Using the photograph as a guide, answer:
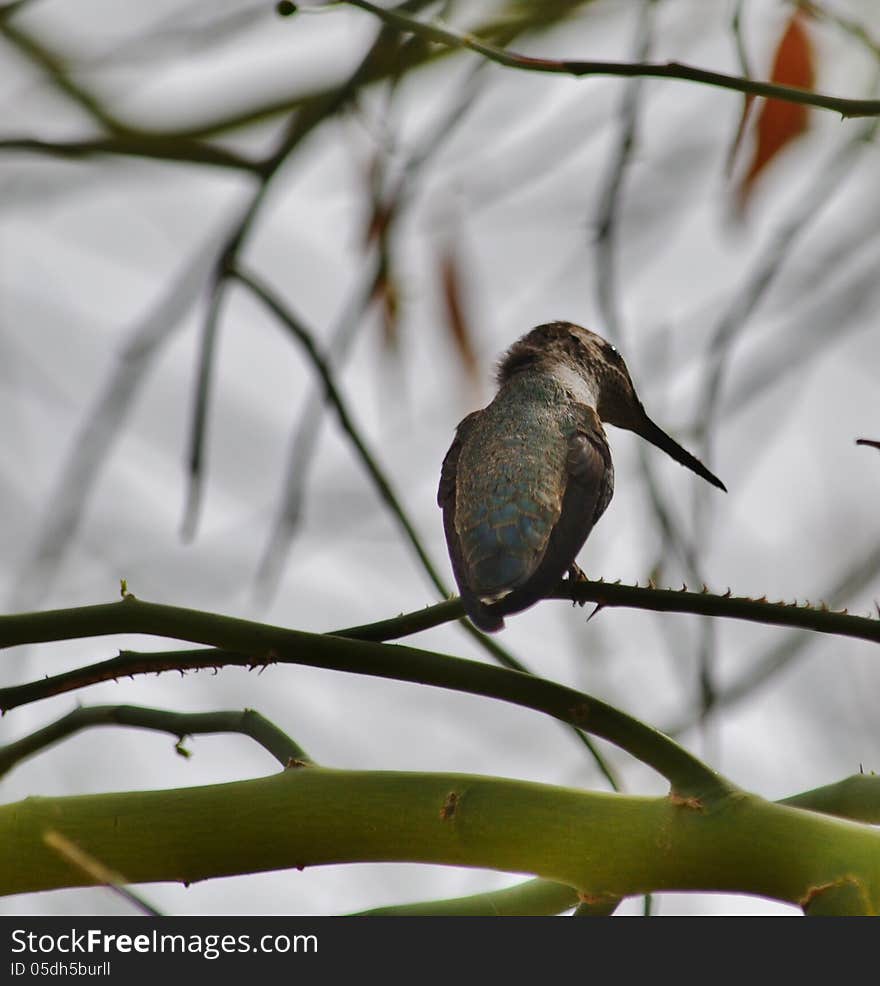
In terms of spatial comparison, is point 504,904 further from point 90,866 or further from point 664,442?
point 664,442

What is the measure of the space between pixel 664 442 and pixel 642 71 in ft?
9.72

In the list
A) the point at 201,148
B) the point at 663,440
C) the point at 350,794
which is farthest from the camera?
the point at 663,440

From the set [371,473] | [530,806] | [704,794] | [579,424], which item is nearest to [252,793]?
[530,806]

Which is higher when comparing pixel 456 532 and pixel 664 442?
pixel 664 442

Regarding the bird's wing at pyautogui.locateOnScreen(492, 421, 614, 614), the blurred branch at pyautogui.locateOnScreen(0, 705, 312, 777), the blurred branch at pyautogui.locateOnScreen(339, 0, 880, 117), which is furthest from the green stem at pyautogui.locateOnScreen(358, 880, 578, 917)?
the blurred branch at pyautogui.locateOnScreen(339, 0, 880, 117)

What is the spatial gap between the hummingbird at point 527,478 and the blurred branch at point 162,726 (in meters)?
0.70

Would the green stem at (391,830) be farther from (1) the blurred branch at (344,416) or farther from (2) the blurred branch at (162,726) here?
(1) the blurred branch at (344,416)

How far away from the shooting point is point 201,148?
546cm

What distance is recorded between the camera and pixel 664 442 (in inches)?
233

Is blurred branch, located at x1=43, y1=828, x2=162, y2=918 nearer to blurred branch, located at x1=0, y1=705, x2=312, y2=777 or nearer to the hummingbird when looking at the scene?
blurred branch, located at x1=0, y1=705, x2=312, y2=777

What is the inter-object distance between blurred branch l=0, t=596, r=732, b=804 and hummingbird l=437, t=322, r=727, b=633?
2.48 feet

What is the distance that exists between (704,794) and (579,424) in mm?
2568

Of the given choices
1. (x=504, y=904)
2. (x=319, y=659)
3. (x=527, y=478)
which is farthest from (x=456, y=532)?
(x=319, y=659)
